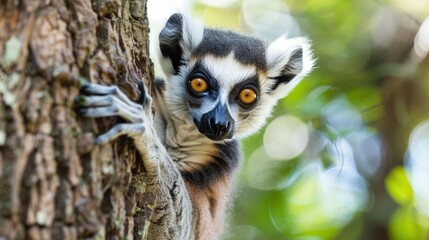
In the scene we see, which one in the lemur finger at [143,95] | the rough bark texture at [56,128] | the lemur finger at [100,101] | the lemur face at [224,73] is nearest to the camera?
the rough bark texture at [56,128]

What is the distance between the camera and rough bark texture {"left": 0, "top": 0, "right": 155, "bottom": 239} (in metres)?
1.80

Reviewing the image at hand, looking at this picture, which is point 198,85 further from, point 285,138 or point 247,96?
point 285,138

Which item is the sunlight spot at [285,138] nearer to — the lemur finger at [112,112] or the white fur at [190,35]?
the white fur at [190,35]

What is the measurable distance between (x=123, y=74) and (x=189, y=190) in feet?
4.90

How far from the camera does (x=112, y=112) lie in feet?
7.06

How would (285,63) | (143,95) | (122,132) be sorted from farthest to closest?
(285,63), (143,95), (122,132)

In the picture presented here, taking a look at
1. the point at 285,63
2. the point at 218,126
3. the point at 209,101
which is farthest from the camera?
the point at 285,63

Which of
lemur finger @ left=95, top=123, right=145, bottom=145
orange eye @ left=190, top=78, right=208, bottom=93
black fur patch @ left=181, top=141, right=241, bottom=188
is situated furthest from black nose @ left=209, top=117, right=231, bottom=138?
lemur finger @ left=95, top=123, right=145, bottom=145

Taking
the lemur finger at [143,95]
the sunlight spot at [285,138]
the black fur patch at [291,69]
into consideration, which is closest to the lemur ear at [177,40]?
the black fur patch at [291,69]

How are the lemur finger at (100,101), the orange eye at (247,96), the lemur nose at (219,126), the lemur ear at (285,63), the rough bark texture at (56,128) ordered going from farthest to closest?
1. the lemur ear at (285,63)
2. the orange eye at (247,96)
3. the lemur nose at (219,126)
4. the lemur finger at (100,101)
5. the rough bark texture at (56,128)

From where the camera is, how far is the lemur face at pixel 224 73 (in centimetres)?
394

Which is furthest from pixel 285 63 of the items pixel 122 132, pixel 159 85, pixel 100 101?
pixel 100 101

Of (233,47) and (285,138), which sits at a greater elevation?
(233,47)

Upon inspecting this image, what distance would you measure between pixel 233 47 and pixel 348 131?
167 cm
